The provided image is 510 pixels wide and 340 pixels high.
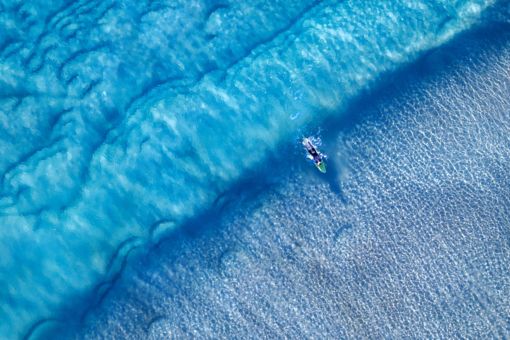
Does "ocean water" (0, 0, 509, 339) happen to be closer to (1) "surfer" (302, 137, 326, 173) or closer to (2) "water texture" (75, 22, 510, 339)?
(2) "water texture" (75, 22, 510, 339)

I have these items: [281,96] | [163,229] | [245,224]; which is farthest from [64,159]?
[281,96]

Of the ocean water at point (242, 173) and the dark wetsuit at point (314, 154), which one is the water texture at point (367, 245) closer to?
the ocean water at point (242, 173)

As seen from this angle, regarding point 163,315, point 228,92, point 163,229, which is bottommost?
point 163,315

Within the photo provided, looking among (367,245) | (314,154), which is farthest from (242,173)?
(367,245)

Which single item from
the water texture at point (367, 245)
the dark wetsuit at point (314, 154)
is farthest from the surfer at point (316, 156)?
the water texture at point (367, 245)

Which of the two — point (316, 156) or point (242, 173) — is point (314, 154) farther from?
point (242, 173)

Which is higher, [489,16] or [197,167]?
[197,167]

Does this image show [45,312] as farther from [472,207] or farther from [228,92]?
[472,207]
